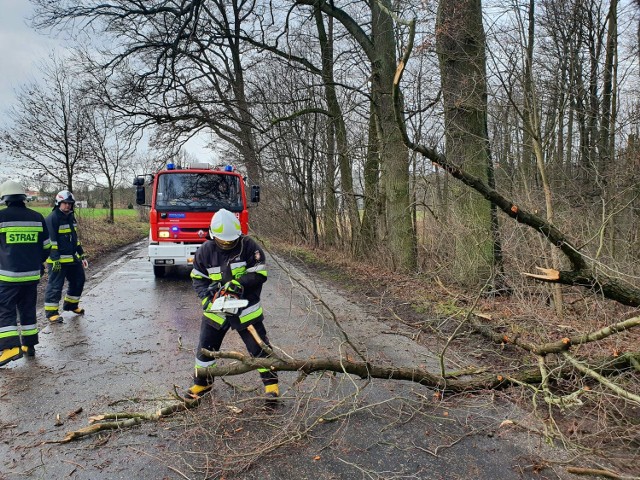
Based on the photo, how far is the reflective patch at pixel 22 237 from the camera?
4.82 metres

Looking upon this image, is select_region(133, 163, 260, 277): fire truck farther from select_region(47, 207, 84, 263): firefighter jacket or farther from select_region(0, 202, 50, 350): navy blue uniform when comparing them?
select_region(0, 202, 50, 350): navy blue uniform

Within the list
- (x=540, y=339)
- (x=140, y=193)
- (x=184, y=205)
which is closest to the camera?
(x=540, y=339)

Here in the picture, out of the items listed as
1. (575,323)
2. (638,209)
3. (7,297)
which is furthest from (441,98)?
(7,297)

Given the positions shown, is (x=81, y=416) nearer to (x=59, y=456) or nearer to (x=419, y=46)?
(x=59, y=456)

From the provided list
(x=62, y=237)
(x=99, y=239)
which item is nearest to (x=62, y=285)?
(x=62, y=237)

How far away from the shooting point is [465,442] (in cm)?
304

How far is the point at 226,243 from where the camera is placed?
3.69 meters

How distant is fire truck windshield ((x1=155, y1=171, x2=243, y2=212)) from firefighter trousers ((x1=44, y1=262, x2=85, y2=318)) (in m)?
3.07

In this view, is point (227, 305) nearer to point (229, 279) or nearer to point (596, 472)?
point (229, 279)

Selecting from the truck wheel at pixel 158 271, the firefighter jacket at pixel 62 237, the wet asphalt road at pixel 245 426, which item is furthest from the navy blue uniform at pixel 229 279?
the truck wheel at pixel 158 271

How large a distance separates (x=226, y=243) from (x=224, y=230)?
13 centimetres

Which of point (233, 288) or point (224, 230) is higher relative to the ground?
point (224, 230)

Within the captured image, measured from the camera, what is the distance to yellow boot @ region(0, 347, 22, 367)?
177 inches

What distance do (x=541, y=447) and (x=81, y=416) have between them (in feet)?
11.6
